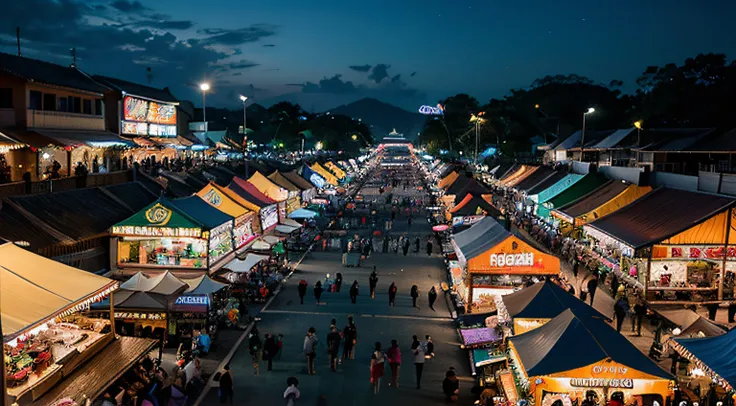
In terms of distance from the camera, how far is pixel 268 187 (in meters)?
31.8

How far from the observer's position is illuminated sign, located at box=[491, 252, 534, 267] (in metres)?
17.2

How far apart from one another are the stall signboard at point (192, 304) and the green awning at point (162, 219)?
2.87m

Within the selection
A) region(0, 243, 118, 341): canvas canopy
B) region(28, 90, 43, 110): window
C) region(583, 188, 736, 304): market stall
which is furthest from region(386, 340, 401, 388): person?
region(28, 90, 43, 110): window

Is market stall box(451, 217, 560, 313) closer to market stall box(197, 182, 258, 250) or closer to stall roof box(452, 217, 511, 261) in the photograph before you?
stall roof box(452, 217, 511, 261)

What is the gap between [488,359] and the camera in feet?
42.6

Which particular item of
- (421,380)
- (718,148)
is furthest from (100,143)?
(718,148)

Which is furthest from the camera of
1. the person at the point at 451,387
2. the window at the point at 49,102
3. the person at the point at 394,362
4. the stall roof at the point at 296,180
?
the stall roof at the point at 296,180

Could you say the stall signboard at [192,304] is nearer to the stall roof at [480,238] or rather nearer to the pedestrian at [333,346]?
the pedestrian at [333,346]

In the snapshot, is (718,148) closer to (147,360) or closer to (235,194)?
(235,194)

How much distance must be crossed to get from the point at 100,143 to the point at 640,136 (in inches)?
1148

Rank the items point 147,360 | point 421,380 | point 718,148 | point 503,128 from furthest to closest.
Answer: point 503,128 → point 718,148 → point 421,380 → point 147,360

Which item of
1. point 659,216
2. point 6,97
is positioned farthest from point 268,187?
point 659,216

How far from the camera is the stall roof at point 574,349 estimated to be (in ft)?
32.3

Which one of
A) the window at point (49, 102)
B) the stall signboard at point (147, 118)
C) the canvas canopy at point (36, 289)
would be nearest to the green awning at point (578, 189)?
the stall signboard at point (147, 118)
